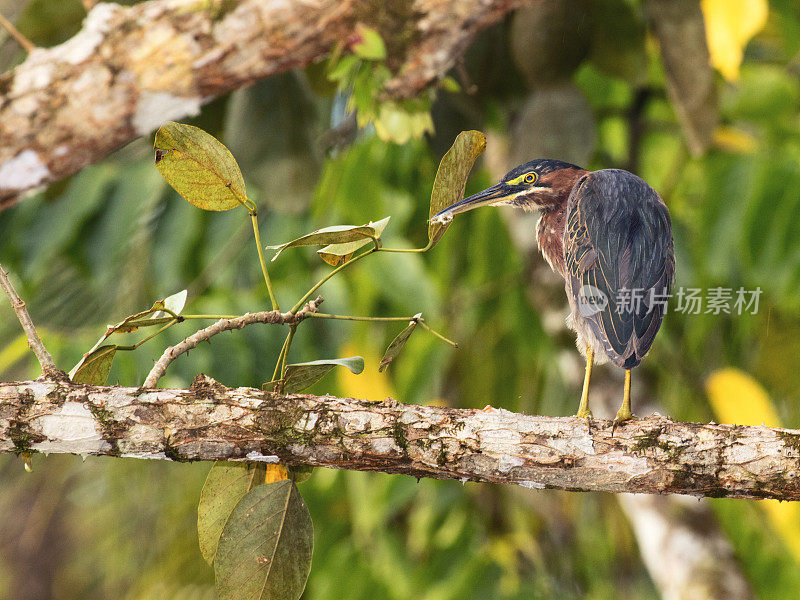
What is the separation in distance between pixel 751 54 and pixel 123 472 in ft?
7.62

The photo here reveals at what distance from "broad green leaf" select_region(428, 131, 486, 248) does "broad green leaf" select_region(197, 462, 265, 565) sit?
262 mm

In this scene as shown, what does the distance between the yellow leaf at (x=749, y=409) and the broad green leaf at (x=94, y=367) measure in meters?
1.41

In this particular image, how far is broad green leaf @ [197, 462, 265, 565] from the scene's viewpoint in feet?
2.37

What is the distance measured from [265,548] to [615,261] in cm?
37

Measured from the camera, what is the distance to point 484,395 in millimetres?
2283

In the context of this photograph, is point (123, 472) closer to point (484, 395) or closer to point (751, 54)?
point (484, 395)

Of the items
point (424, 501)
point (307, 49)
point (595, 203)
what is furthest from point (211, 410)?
point (424, 501)

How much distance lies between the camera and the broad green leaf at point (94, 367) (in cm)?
72

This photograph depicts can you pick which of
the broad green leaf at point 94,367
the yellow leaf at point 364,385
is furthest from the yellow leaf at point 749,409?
the broad green leaf at point 94,367

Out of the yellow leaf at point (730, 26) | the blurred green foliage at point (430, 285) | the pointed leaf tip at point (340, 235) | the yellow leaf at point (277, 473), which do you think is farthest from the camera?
the blurred green foliage at point (430, 285)

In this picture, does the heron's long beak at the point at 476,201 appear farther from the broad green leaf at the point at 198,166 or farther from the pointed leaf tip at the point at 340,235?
the broad green leaf at the point at 198,166

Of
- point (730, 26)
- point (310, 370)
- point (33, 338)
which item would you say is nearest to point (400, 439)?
point (310, 370)

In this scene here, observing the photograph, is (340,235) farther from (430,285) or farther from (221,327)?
(430,285)

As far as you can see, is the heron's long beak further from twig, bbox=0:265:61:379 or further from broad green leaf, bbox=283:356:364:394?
twig, bbox=0:265:61:379
